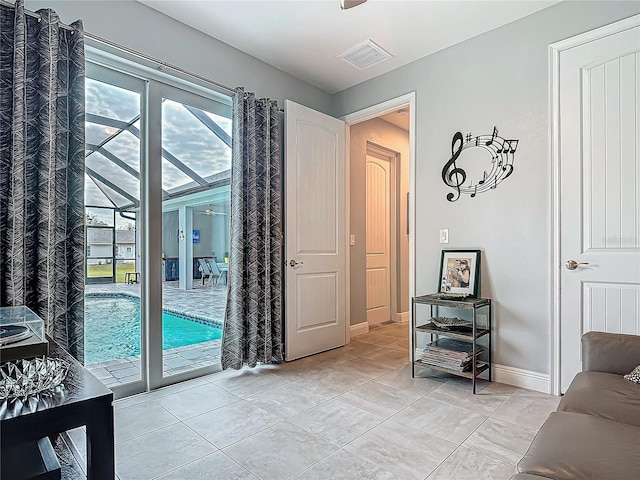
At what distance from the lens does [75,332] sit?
2.21m

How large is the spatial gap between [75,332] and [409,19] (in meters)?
3.06

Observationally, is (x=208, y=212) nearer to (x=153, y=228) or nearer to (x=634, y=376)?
(x=153, y=228)

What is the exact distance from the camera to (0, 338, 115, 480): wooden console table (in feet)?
2.59

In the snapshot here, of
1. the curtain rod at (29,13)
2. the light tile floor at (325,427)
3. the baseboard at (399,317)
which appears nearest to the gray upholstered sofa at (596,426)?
the light tile floor at (325,427)

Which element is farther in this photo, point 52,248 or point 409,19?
point 409,19

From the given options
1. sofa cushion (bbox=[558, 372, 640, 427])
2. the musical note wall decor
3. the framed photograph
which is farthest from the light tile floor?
the musical note wall decor

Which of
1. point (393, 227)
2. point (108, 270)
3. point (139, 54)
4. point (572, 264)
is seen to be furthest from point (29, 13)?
point (393, 227)

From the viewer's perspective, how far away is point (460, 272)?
10.0 feet

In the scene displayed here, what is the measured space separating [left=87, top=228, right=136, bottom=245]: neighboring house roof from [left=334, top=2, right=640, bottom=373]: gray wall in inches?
91.5

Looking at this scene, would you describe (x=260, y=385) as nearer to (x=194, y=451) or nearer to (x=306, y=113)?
(x=194, y=451)

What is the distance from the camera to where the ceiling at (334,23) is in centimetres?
263

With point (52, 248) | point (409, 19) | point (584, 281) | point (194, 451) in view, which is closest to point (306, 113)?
point (409, 19)

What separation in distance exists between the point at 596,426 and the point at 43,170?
2767mm

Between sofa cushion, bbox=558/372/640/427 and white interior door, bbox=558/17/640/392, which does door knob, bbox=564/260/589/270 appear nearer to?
white interior door, bbox=558/17/640/392
